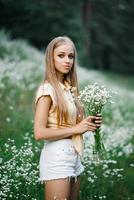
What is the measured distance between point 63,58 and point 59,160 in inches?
38.6

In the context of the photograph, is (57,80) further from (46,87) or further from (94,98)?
(94,98)

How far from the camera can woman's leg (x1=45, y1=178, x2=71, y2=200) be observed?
5012mm

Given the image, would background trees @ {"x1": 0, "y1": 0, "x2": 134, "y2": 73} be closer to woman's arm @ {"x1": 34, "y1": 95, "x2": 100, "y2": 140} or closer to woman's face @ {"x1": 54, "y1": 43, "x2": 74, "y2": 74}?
woman's face @ {"x1": 54, "y1": 43, "x2": 74, "y2": 74}

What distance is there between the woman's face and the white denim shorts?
2.26 feet

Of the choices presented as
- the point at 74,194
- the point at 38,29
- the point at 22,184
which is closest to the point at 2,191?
the point at 22,184

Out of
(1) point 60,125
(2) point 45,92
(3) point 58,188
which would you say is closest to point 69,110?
(1) point 60,125

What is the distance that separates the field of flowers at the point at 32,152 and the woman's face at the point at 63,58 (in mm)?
1536

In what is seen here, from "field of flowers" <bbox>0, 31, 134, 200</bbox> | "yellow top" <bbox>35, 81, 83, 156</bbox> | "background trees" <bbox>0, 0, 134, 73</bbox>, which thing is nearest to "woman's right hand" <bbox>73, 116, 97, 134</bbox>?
"yellow top" <bbox>35, 81, 83, 156</bbox>

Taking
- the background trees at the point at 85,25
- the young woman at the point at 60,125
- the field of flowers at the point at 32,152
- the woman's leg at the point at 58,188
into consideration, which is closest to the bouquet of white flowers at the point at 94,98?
the young woman at the point at 60,125

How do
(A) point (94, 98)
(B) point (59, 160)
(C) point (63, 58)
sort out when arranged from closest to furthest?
(B) point (59, 160), (A) point (94, 98), (C) point (63, 58)

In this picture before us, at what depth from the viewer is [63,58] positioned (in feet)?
17.3

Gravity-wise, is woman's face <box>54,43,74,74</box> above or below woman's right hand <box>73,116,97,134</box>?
above

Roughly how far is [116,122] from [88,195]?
6.98 m

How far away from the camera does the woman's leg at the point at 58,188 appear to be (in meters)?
5.01
